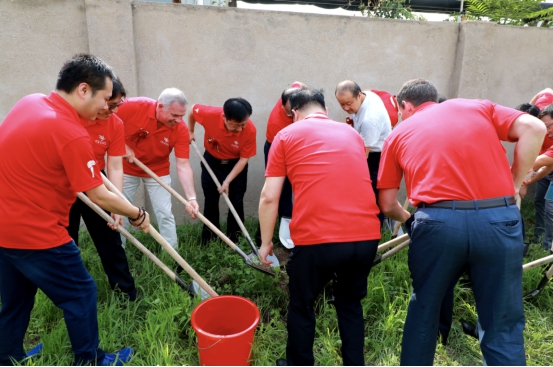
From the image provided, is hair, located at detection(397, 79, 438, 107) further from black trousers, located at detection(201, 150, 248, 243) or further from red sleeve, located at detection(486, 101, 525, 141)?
black trousers, located at detection(201, 150, 248, 243)

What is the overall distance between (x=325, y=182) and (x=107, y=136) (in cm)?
183

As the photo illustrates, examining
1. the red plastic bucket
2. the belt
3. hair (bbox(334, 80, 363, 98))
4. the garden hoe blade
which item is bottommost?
the garden hoe blade

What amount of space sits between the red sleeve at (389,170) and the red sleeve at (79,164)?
66.4 inches

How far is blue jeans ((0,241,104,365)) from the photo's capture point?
2076 mm

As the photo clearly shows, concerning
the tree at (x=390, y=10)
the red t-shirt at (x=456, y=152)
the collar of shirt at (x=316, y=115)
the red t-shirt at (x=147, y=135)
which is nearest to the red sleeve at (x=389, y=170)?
the red t-shirt at (x=456, y=152)

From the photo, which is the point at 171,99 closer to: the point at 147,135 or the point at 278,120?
the point at 147,135

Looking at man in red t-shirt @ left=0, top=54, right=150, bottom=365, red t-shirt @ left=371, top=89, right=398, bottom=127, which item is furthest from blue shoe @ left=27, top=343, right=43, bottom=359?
red t-shirt @ left=371, top=89, right=398, bottom=127

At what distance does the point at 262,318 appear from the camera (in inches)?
120

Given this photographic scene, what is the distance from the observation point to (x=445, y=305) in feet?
8.94

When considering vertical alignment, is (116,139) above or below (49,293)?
above

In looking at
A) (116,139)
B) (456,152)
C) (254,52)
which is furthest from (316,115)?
(254,52)

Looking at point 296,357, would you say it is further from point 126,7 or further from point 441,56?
point 441,56

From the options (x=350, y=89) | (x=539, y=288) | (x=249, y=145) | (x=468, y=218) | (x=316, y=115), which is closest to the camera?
(x=468, y=218)

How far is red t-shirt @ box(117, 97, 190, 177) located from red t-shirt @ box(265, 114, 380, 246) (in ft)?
5.53
